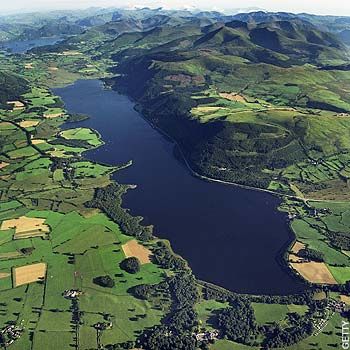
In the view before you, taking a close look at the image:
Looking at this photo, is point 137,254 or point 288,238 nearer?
point 137,254

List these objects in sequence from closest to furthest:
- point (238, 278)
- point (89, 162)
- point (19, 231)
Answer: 1. point (238, 278)
2. point (19, 231)
3. point (89, 162)

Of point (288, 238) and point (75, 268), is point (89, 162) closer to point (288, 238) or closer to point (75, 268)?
point (75, 268)

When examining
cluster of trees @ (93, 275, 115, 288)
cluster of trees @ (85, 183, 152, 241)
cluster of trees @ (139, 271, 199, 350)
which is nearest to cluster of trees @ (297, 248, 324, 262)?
cluster of trees @ (139, 271, 199, 350)

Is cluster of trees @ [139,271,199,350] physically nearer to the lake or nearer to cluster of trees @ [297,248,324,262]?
the lake

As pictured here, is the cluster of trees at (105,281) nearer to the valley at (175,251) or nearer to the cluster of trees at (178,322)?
the valley at (175,251)

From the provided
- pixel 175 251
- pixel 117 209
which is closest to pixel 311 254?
pixel 175 251

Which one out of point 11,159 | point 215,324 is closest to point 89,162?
point 11,159

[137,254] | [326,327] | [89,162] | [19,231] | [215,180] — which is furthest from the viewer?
[89,162]
